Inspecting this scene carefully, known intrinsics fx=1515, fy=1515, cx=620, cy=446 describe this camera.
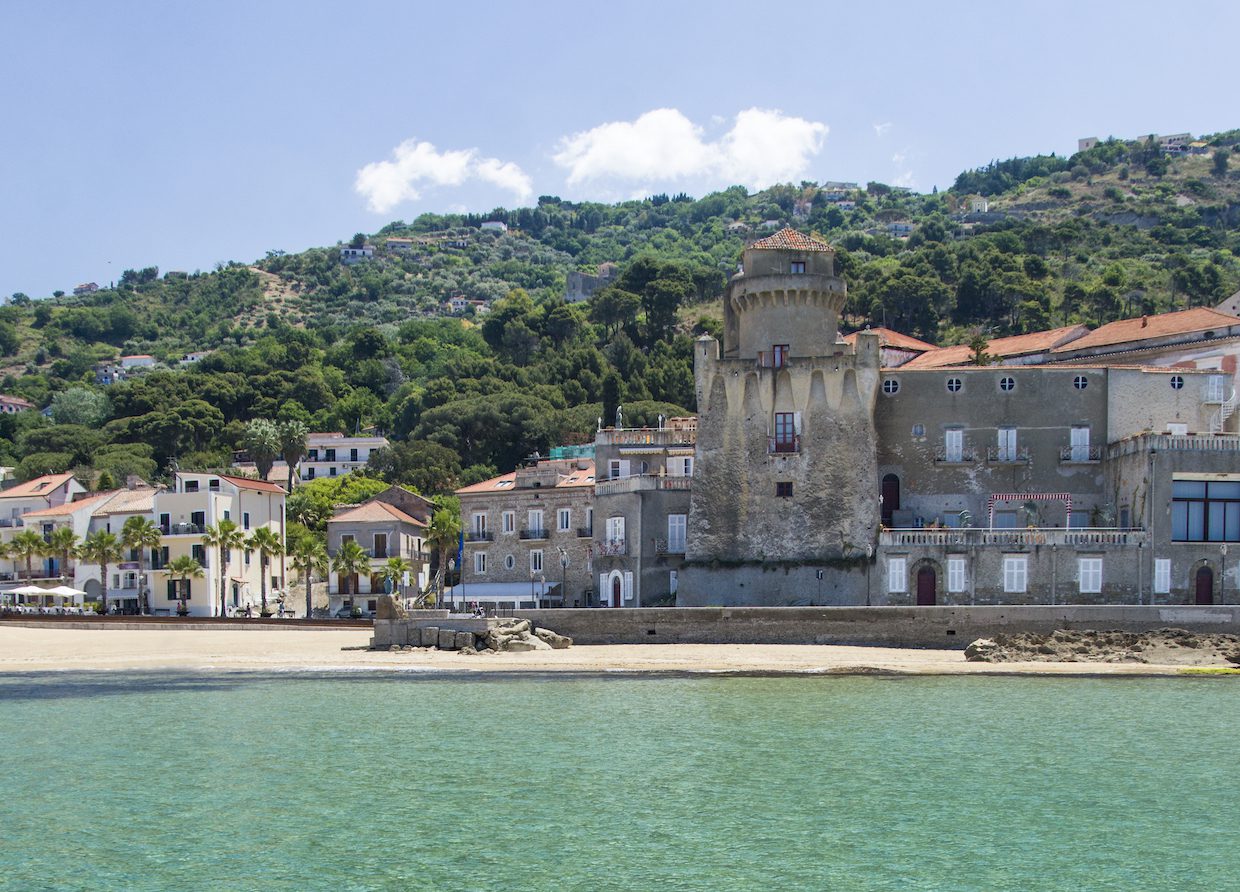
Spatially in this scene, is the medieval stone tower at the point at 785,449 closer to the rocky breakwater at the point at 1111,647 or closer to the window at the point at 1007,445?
the window at the point at 1007,445

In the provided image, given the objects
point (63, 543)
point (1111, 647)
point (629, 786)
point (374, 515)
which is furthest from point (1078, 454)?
point (63, 543)

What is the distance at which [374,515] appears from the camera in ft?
206

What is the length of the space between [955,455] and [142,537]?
3114 cm

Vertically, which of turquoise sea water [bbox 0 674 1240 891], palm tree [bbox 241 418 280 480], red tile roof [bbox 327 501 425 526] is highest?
palm tree [bbox 241 418 280 480]

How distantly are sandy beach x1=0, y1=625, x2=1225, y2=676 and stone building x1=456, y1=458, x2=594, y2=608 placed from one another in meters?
7.93

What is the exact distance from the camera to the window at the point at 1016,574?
1759 inches

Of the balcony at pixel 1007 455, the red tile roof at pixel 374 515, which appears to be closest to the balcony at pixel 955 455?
the balcony at pixel 1007 455

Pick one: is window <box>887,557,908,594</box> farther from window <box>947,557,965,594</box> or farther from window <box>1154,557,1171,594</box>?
window <box>1154,557,1171,594</box>

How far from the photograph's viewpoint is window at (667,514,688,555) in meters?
50.2

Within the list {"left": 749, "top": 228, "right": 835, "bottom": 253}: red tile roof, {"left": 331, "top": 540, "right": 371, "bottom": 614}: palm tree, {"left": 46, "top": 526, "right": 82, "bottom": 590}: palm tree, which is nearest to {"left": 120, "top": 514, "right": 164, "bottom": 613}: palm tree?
{"left": 46, "top": 526, "right": 82, "bottom": 590}: palm tree

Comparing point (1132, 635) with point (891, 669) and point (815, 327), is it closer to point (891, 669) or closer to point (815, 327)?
point (891, 669)

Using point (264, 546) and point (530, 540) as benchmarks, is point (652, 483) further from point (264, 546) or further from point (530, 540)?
point (264, 546)

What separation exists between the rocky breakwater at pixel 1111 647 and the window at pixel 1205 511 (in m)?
3.86

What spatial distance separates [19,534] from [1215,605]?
4679 cm
